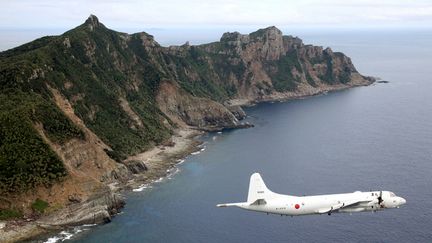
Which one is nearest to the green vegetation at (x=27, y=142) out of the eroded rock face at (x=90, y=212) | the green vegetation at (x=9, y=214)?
the green vegetation at (x=9, y=214)

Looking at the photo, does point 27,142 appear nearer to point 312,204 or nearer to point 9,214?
point 9,214

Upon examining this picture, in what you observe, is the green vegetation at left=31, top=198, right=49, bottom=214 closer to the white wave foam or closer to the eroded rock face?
the eroded rock face

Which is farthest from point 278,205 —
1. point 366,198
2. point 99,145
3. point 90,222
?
point 99,145

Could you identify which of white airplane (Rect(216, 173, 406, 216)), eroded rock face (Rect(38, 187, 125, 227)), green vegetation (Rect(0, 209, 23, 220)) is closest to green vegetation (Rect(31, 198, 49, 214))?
eroded rock face (Rect(38, 187, 125, 227))

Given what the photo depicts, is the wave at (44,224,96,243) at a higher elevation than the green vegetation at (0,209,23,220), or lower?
lower

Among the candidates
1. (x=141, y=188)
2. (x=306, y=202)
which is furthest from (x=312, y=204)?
(x=141, y=188)

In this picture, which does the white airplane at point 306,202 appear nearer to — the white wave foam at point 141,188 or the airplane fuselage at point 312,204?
the airplane fuselage at point 312,204
